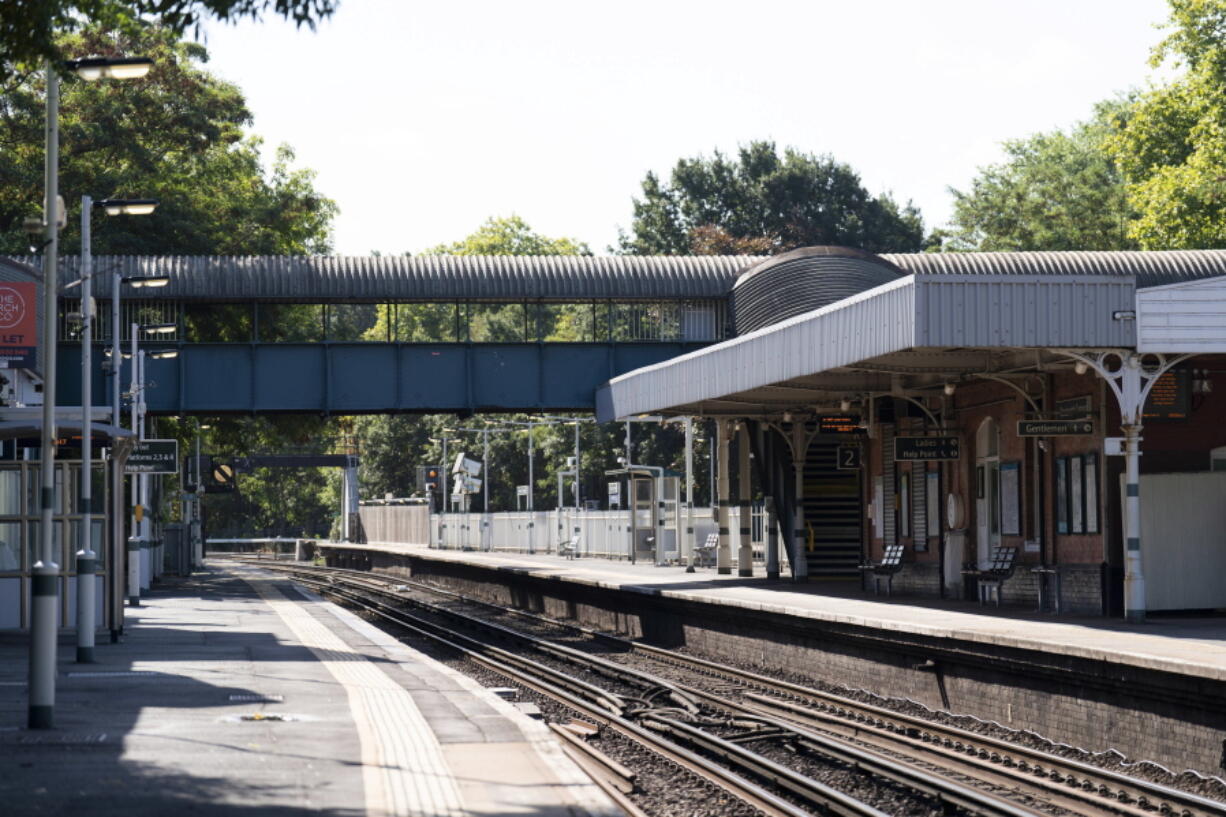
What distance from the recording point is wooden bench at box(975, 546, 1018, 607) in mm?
25344

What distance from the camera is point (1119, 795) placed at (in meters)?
13.3

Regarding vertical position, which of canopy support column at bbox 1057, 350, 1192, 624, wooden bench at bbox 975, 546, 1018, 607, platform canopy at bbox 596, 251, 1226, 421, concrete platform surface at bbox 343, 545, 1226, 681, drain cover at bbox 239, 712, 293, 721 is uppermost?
platform canopy at bbox 596, 251, 1226, 421

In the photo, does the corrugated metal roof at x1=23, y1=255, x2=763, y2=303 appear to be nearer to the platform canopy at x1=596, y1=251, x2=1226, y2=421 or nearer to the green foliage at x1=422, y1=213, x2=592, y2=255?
the platform canopy at x1=596, y1=251, x2=1226, y2=421

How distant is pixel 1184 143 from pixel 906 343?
36.3 metres

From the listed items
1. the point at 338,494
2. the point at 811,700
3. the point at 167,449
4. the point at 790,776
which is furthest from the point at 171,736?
the point at 338,494

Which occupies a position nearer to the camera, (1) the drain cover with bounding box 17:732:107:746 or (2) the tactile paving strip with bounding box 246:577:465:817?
(2) the tactile paving strip with bounding box 246:577:465:817

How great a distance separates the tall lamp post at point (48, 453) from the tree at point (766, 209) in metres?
69.6

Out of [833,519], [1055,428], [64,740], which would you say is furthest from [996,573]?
[64,740]

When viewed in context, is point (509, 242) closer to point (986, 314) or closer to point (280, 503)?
point (280, 503)

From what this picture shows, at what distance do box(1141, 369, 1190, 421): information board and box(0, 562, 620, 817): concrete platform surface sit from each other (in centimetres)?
928

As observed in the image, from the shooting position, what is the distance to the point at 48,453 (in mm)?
14906

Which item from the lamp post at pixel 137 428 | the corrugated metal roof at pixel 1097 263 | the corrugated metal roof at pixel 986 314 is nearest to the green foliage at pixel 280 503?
the lamp post at pixel 137 428

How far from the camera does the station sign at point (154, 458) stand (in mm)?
30031

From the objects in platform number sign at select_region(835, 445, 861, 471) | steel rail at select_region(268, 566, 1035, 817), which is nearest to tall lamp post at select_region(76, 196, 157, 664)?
steel rail at select_region(268, 566, 1035, 817)
